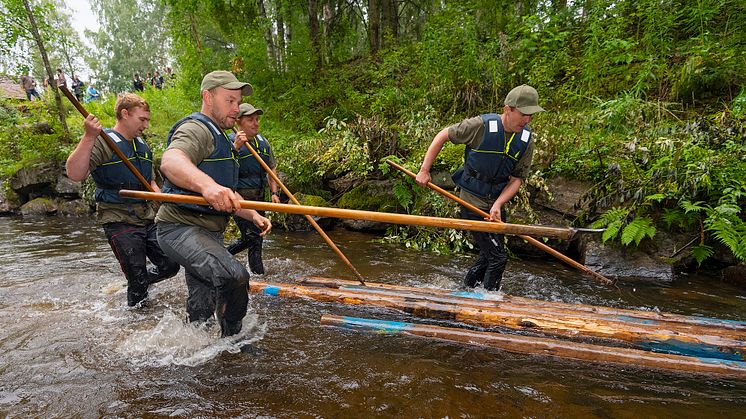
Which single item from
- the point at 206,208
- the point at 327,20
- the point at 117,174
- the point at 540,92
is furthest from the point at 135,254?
the point at 327,20

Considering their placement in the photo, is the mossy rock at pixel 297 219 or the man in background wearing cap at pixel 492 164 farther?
the mossy rock at pixel 297 219

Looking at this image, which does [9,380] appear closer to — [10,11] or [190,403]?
[190,403]

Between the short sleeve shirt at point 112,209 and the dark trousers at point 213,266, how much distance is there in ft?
4.24

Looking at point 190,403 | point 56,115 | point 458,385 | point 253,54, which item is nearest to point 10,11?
point 56,115

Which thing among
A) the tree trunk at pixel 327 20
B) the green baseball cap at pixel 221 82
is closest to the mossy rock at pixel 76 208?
the tree trunk at pixel 327 20

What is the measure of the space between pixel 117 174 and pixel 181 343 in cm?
188

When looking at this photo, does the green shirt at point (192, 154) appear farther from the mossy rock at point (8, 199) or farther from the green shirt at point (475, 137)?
the mossy rock at point (8, 199)

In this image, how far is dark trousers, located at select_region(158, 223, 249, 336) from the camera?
2.75 metres

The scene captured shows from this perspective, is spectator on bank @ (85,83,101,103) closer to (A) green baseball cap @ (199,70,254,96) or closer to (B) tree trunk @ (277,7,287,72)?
(B) tree trunk @ (277,7,287,72)

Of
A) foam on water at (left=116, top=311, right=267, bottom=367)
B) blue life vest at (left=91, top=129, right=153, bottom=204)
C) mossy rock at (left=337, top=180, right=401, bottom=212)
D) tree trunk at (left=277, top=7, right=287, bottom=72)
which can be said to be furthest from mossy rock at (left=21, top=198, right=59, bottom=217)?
foam on water at (left=116, top=311, right=267, bottom=367)

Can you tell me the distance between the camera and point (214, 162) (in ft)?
9.57

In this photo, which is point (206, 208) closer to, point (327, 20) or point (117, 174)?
point (117, 174)

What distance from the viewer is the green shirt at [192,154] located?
8.80 ft

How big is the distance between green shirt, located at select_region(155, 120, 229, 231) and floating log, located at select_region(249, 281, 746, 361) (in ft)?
5.06
